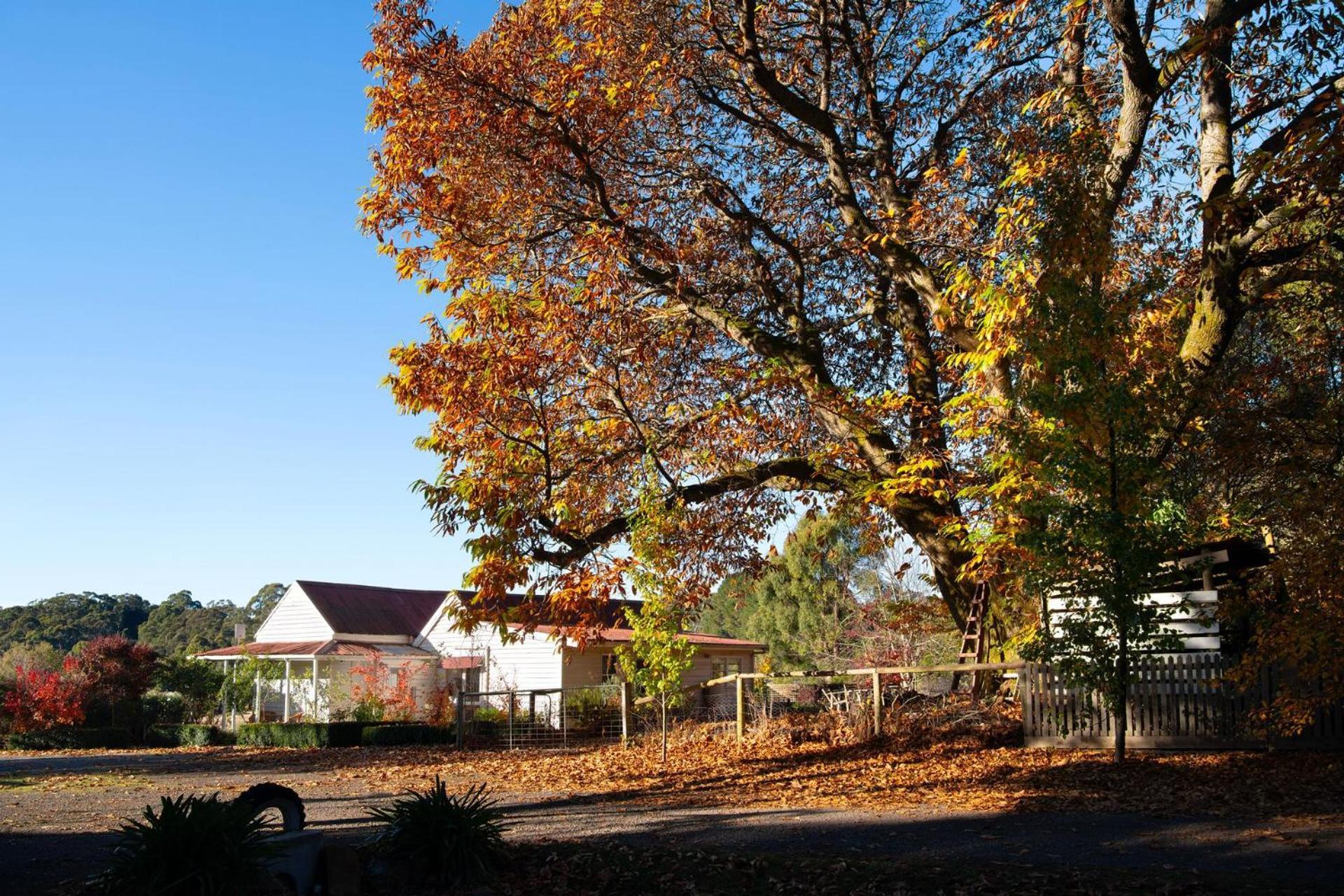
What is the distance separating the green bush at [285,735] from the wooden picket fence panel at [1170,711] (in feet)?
60.2

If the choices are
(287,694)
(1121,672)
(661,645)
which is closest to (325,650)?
(287,694)

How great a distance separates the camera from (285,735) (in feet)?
90.8

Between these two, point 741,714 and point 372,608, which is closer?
point 741,714

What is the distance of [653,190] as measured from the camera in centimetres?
1739

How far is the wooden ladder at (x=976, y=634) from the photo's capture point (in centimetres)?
1719

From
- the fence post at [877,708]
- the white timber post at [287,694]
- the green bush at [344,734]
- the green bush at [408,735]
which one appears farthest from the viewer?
the white timber post at [287,694]

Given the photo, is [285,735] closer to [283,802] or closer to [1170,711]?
[283,802]

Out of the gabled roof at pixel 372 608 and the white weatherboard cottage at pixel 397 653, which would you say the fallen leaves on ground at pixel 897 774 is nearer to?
the white weatherboard cottage at pixel 397 653

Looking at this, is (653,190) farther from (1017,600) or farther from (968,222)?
(1017,600)

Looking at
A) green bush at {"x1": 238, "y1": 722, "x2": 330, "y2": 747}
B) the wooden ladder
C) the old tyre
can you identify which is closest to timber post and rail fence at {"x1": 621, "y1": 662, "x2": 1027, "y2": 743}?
the wooden ladder

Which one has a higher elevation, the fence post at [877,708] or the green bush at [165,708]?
the fence post at [877,708]

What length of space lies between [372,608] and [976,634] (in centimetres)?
2699

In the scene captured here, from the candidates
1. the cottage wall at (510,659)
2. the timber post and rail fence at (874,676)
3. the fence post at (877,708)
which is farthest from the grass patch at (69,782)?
the cottage wall at (510,659)

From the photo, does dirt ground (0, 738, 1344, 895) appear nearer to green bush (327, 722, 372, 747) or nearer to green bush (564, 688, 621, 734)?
green bush (564, 688, 621, 734)
